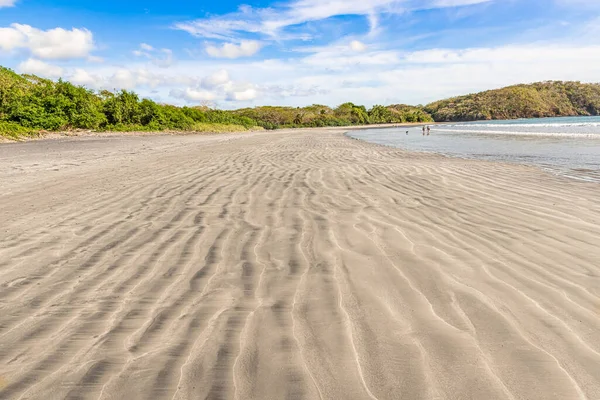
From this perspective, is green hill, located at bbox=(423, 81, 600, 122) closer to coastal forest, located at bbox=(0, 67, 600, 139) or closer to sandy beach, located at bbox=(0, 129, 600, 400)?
coastal forest, located at bbox=(0, 67, 600, 139)

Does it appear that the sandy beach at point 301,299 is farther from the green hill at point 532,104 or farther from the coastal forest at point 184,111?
the green hill at point 532,104

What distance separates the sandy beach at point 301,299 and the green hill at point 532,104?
121429 millimetres

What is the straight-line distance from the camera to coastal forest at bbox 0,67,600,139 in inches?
1217

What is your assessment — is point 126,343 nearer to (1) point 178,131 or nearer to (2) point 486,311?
(2) point 486,311

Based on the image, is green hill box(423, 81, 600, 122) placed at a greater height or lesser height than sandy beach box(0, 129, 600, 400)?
greater

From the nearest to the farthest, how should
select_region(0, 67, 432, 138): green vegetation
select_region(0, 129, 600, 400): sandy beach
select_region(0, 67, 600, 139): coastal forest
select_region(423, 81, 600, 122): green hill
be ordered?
select_region(0, 129, 600, 400): sandy beach → select_region(0, 67, 432, 138): green vegetation → select_region(0, 67, 600, 139): coastal forest → select_region(423, 81, 600, 122): green hill

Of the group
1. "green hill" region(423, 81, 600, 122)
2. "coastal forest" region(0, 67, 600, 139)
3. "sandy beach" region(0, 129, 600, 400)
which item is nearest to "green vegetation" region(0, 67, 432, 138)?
"coastal forest" region(0, 67, 600, 139)

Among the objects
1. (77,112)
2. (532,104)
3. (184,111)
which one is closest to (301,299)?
(77,112)

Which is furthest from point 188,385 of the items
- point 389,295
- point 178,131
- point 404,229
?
point 178,131

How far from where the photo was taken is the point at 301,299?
3.01m

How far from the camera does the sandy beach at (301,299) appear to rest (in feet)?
6.75

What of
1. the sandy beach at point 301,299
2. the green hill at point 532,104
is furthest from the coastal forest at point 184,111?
the sandy beach at point 301,299

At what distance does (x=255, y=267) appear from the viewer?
3.69m

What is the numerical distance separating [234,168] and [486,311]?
358 inches
